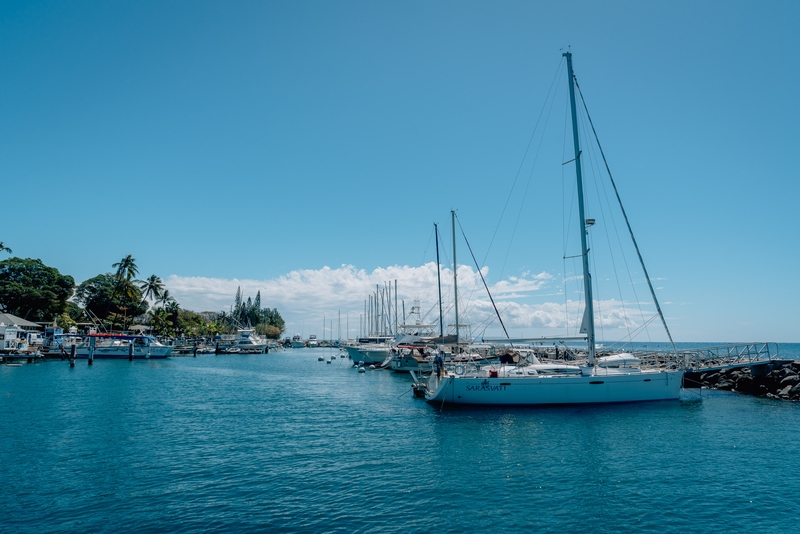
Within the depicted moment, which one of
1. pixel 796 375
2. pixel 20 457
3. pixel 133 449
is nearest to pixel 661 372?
pixel 796 375

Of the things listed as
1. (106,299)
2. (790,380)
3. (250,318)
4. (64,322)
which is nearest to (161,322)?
(106,299)

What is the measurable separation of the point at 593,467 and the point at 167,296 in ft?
412

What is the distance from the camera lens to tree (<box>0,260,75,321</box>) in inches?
3639

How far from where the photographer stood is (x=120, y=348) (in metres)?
84.9

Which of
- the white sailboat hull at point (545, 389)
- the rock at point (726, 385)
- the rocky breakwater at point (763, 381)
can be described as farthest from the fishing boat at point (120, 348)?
the rock at point (726, 385)

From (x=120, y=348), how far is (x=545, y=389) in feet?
269

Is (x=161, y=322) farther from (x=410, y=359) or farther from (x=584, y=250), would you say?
(x=584, y=250)

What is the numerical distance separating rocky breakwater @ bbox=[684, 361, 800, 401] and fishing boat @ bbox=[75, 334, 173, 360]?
85535mm

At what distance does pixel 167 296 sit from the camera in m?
123

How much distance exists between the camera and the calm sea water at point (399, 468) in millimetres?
13031

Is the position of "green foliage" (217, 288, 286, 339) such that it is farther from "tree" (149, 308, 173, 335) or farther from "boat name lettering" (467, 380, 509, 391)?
"boat name lettering" (467, 380, 509, 391)

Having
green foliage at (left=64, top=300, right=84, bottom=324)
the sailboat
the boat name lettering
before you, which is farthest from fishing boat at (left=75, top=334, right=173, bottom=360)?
the boat name lettering

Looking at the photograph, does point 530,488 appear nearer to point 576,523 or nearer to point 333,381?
point 576,523

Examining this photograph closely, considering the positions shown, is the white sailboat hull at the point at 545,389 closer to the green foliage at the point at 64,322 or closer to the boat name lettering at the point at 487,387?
the boat name lettering at the point at 487,387
